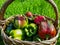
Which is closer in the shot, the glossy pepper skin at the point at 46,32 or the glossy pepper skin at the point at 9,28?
the glossy pepper skin at the point at 46,32

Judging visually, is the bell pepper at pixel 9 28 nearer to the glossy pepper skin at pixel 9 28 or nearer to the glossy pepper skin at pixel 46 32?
the glossy pepper skin at pixel 9 28

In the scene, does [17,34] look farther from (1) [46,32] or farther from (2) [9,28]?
(1) [46,32]

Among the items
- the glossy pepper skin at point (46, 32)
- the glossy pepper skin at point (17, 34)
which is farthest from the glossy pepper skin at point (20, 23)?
the glossy pepper skin at point (46, 32)

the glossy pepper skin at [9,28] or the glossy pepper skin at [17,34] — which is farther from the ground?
the glossy pepper skin at [9,28]

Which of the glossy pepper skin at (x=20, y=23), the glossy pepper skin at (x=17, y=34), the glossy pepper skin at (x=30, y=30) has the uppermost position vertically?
the glossy pepper skin at (x=20, y=23)

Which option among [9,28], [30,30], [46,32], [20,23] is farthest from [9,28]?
[46,32]

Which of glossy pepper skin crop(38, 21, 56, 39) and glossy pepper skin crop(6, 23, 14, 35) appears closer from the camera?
glossy pepper skin crop(38, 21, 56, 39)

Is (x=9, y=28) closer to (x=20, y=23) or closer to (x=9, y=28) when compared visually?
(x=9, y=28)

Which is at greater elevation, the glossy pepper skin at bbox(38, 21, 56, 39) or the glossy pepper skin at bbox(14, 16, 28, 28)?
the glossy pepper skin at bbox(14, 16, 28, 28)

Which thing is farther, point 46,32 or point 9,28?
point 9,28

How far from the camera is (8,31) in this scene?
5.96 ft

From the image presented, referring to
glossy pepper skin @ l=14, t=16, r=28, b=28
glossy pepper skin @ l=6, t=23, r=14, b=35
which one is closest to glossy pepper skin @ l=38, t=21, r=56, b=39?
glossy pepper skin @ l=14, t=16, r=28, b=28

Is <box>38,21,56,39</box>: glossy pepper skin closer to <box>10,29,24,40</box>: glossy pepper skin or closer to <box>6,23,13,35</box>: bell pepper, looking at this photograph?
<box>10,29,24,40</box>: glossy pepper skin

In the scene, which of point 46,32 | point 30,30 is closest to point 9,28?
point 30,30
